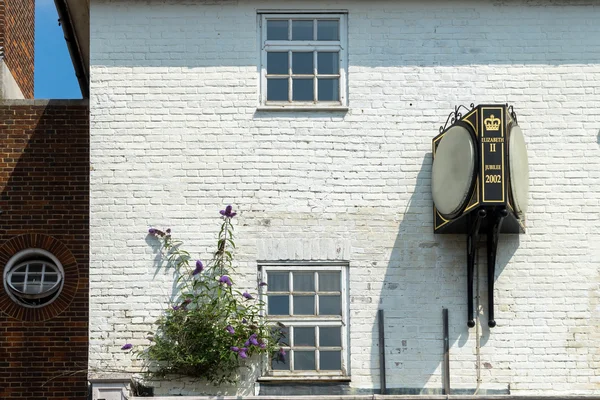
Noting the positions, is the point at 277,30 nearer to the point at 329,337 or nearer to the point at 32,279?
the point at 329,337

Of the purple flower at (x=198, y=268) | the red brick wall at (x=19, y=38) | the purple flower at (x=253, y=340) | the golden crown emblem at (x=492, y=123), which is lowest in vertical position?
the purple flower at (x=253, y=340)

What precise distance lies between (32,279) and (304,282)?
4.20 metres

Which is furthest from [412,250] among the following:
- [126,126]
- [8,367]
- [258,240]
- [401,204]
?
[8,367]

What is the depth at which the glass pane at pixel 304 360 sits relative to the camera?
1384 centimetres

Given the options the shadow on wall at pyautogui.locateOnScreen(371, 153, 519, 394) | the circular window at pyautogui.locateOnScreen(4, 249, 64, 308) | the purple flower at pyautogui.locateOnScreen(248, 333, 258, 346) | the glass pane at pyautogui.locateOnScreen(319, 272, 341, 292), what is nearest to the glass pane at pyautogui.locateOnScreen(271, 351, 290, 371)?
the purple flower at pyautogui.locateOnScreen(248, 333, 258, 346)

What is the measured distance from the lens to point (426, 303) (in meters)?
13.9

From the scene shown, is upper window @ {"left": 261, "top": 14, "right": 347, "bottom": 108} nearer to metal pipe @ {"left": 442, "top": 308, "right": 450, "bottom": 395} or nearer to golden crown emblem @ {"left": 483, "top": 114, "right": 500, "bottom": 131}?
golden crown emblem @ {"left": 483, "top": 114, "right": 500, "bottom": 131}

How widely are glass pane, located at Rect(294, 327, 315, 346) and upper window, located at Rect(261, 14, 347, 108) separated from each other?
267cm

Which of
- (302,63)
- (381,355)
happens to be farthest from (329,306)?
(302,63)

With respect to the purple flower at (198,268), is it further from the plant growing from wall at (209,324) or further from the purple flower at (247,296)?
the purple flower at (247,296)

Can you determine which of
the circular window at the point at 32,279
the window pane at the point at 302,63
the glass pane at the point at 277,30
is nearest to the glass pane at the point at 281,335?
the window pane at the point at 302,63

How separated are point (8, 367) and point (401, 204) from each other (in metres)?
5.62

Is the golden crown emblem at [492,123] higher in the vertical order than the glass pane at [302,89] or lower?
lower

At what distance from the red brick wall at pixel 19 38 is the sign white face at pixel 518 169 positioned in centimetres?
774
